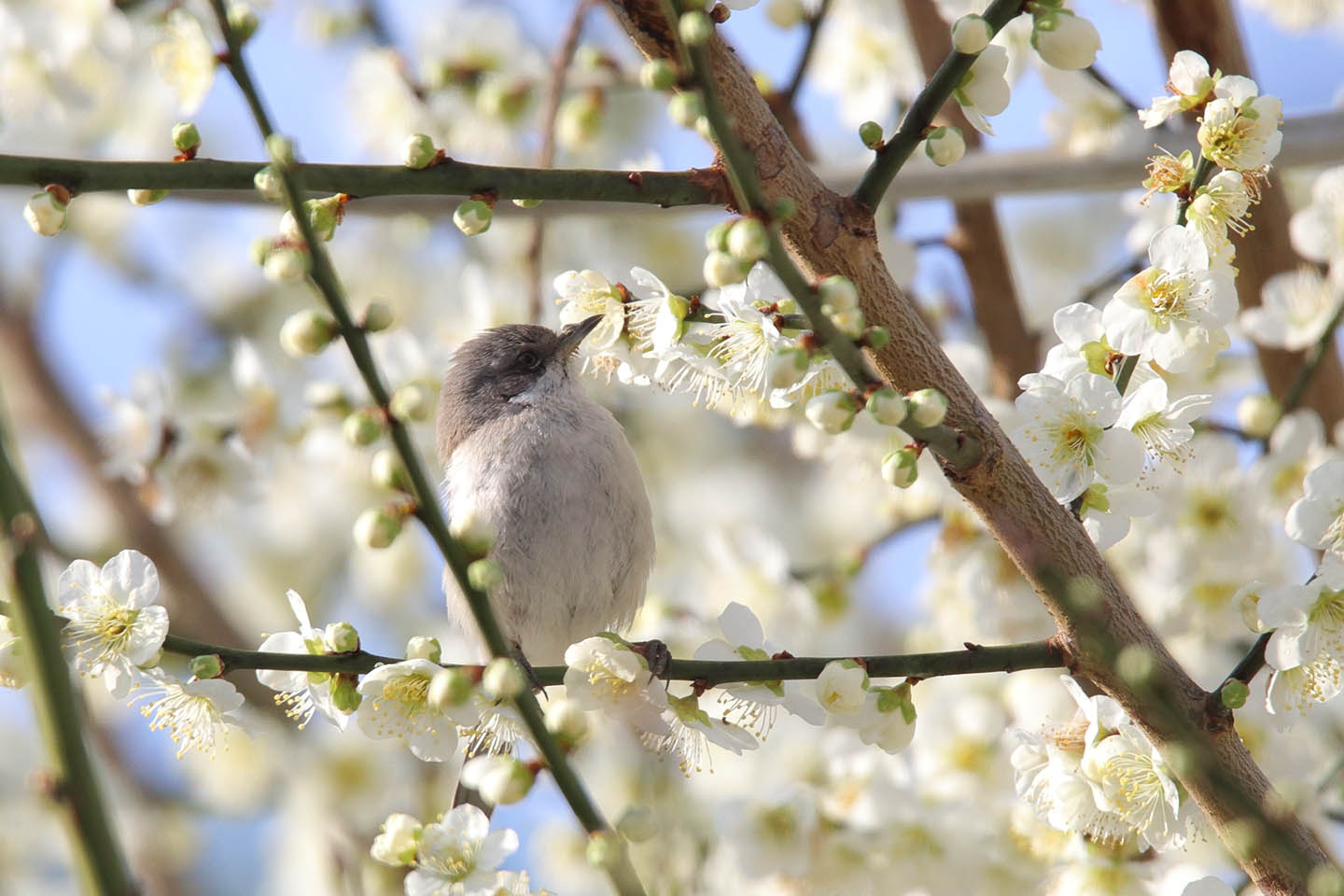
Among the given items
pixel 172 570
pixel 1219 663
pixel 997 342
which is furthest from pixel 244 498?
pixel 1219 663

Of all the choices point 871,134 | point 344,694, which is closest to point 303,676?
point 344,694

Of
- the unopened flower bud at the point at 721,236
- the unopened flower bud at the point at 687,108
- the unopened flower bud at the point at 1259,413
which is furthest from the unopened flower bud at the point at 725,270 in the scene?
the unopened flower bud at the point at 1259,413

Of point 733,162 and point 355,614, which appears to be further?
point 355,614

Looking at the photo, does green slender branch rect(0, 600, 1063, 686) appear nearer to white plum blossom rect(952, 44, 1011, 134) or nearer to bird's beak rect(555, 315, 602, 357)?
white plum blossom rect(952, 44, 1011, 134)

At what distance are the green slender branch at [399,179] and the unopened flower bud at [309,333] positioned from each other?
176 millimetres

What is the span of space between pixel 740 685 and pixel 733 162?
0.77 meters

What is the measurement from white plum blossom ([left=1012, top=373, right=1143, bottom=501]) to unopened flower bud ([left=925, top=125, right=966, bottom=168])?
0.35 m

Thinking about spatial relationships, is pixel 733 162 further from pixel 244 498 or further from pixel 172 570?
pixel 172 570

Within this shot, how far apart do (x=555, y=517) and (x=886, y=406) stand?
1.52 meters

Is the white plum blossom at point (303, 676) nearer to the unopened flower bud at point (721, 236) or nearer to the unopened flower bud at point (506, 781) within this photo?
the unopened flower bud at point (506, 781)

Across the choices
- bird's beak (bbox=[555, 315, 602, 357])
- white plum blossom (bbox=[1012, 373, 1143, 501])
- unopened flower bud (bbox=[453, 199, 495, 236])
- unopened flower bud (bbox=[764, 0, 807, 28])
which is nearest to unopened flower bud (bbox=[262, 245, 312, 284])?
unopened flower bud (bbox=[453, 199, 495, 236])

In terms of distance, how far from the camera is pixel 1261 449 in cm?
286

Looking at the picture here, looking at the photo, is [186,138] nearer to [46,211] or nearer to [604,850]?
[46,211]

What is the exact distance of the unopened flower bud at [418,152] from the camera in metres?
1.56
